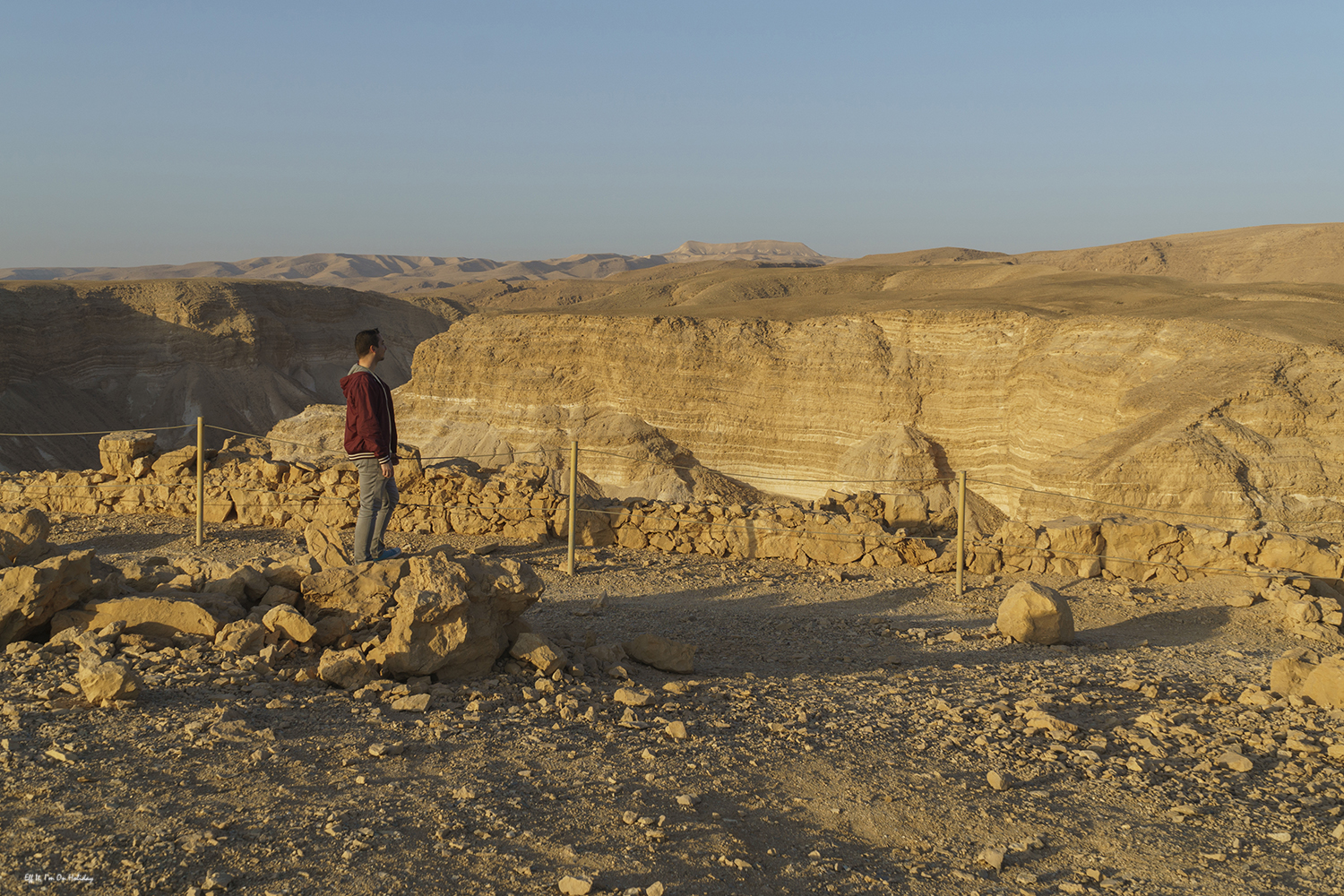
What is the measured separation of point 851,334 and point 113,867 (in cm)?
2584

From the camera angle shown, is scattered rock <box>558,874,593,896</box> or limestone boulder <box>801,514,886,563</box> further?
limestone boulder <box>801,514,886,563</box>

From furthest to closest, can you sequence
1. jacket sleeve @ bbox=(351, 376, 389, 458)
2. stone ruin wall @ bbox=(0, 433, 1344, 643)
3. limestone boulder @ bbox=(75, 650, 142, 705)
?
stone ruin wall @ bbox=(0, 433, 1344, 643), jacket sleeve @ bbox=(351, 376, 389, 458), limestone boulder @ bbox=(75, 650, 142, 705)

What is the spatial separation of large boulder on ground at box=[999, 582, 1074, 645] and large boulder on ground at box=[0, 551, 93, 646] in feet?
20.6

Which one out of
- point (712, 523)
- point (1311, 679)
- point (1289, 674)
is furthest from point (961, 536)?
point (1311, 679)

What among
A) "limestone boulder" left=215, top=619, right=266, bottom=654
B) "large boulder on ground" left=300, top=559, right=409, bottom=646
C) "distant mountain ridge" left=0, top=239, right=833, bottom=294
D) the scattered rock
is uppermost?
"distant mountain ridge" left=0, top=239, right=833, bottom=294

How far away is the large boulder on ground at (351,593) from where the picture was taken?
5426mm

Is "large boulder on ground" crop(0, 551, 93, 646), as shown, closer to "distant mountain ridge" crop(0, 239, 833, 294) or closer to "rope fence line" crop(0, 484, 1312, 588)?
"rope fence line" crop(0, 484, 1312, 588)

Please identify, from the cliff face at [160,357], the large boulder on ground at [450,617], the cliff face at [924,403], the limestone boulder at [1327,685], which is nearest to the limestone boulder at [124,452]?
the large boulder on ground at [450,617]

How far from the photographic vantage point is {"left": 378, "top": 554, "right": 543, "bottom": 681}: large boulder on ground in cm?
506

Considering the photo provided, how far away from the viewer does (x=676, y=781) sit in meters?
4.12

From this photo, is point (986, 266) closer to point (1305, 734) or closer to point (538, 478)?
point (538, 478)

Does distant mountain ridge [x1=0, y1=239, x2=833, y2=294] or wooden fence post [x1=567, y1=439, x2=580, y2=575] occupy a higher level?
distant mountain ridge [x1=0, y1=239, x2=833, y2=294]

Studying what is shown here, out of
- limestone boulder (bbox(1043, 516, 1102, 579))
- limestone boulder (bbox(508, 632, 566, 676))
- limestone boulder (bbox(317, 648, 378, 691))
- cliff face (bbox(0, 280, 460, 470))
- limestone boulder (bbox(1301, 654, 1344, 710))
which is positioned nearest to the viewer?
limestone boulder (bbox(317, 648, 378, 691))

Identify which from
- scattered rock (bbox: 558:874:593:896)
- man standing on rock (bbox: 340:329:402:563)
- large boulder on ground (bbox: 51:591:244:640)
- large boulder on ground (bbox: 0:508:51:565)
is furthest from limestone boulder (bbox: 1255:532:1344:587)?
large boulder on ground (bbox: 0:508:51:565)
